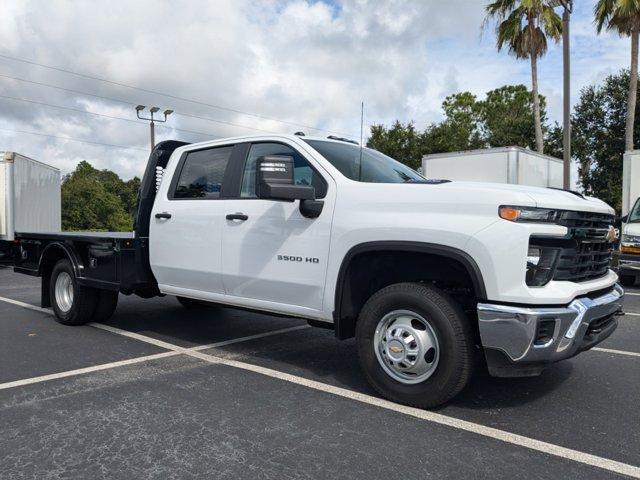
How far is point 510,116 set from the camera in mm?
40375

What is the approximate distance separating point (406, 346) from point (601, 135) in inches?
1055

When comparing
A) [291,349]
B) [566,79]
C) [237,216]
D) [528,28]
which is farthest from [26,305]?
[528,28]

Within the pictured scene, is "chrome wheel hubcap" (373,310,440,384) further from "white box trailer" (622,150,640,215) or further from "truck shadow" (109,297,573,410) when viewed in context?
"white box trailer" (622,150,640,215)

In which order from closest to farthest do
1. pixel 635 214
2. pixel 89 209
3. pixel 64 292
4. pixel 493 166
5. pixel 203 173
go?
pixel 203 173, pixel 64 292, pixel 635 214, pixel 493 166, pixel 89 209

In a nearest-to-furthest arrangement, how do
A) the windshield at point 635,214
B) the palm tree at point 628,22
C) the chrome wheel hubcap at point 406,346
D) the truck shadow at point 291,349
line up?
the chrome wheel hubcap at point 406,346, the truck shadow at point 291,349, the windshield at point 635,214, the palm tree at point 628,22

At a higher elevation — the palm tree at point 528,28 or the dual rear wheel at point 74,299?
the palm tree at point 528,28

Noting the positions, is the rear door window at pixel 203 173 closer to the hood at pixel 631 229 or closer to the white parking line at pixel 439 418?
the white parking line at pixel 439 418

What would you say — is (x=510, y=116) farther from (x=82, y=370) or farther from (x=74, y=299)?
(x=82, y=370)

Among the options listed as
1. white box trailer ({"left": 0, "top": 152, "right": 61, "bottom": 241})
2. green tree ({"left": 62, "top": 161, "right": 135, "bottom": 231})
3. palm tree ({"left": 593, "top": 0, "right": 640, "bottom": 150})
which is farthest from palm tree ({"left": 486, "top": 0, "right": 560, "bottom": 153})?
green tree ({"left": 62, "top": 161, "right": 135, "bottom": 231})

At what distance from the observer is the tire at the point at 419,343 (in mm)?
3721

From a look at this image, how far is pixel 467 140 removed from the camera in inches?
1484

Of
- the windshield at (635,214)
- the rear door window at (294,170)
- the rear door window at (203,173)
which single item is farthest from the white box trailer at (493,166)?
the rear door window at (294,170)

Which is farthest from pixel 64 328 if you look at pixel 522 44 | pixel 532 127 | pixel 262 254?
pixel 532 127

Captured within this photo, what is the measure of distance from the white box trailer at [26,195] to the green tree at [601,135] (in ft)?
73.1
